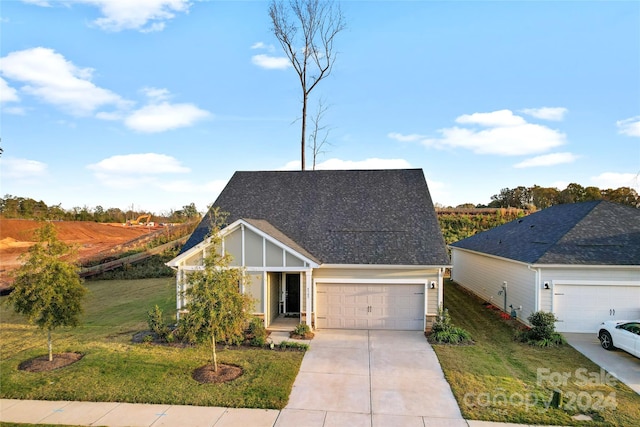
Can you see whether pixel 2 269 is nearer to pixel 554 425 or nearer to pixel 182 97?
pixel 182 97

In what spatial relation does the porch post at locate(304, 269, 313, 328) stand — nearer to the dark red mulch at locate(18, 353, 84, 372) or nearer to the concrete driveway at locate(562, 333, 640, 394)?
the dark red mulch at locate(18, 353, 84, 372)

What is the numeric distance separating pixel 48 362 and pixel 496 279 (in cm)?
1822

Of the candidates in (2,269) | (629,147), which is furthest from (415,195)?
(2,269)

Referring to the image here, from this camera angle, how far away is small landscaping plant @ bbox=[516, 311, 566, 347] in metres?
11.5

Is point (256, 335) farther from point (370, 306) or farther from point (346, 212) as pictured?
point (346, 212)

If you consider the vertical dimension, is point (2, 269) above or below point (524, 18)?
below

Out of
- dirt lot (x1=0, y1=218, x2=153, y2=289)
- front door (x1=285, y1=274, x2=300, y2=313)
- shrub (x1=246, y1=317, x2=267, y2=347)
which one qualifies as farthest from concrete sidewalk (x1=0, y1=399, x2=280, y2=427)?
dirt lot (x1=0, y1=218, x2=153, y2=289)

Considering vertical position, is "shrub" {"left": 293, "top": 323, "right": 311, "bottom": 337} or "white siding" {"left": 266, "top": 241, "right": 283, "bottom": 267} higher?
"white siding" {"left": 266, "top": 241, "right": 283, "bottom": 267}

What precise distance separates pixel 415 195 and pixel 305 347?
9008mm

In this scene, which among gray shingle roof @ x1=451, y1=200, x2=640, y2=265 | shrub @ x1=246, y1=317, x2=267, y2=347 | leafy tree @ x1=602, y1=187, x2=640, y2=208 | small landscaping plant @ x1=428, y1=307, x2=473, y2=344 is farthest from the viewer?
leafy tree @ x1=602, y1=187, x2=640, y2=208

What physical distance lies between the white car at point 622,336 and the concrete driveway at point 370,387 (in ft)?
18.6

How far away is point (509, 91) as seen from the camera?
18.4 m

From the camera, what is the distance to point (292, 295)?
15.9m

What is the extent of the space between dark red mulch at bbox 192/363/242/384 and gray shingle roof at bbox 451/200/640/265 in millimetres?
11242
